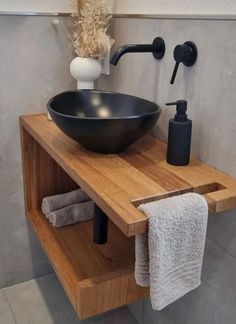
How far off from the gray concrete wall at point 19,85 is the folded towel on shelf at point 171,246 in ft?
2.95

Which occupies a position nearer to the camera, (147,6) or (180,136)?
(180,136)

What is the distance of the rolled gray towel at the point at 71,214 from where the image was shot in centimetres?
143

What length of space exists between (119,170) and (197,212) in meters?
0.26

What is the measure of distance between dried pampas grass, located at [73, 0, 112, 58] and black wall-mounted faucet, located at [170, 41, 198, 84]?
39 cm

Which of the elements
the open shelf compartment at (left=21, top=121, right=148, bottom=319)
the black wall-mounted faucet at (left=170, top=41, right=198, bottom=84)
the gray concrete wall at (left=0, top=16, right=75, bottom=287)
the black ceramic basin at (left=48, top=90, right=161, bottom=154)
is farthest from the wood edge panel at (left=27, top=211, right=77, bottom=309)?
the black wall-mounted faucet at (left=170, top=41, right=198, bottom=84)

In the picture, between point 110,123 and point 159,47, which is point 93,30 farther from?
point 110,123

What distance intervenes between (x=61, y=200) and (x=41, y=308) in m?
0.54

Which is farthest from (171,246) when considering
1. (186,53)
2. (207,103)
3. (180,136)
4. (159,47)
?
(159,47)

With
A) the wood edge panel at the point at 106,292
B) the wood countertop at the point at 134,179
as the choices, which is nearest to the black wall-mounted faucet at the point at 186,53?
the wood countertop at the point at 134,179

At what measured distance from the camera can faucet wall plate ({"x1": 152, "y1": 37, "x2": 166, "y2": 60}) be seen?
1123 millimetres

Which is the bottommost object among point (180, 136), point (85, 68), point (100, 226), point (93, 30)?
point (100, 226)

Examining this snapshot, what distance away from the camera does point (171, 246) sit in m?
0.79

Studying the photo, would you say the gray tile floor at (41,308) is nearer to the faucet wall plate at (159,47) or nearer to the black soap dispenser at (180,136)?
the black soap dispenser at (180,136)

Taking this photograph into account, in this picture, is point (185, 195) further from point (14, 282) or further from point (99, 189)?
point (14, 282)
